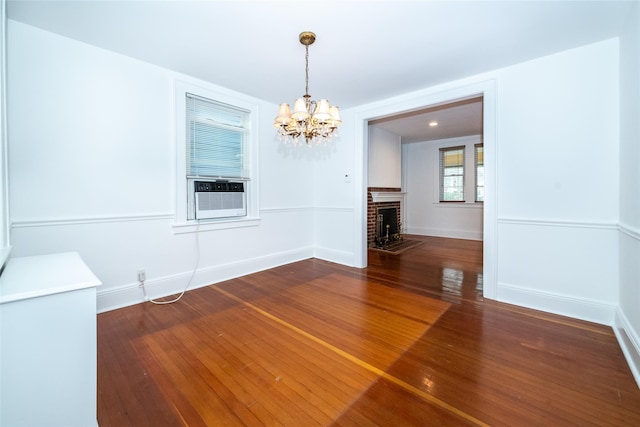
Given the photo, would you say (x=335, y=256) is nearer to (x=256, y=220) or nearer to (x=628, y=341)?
(x=256, y=220)

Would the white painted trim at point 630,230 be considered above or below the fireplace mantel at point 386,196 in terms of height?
below

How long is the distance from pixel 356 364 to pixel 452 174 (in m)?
6.47

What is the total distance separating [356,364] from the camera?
187 centimetres

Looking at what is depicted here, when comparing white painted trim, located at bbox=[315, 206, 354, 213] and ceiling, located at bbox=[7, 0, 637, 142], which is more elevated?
ceiling, located at bbox=[7, 0, 637, 142]

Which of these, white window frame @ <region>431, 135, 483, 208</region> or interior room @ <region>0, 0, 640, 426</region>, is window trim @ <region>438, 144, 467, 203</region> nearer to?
white window frame @ <region>431, 135, 483, 208</region>

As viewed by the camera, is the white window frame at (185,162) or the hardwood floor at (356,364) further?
the white window frame at (185,162)

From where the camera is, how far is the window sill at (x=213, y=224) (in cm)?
317

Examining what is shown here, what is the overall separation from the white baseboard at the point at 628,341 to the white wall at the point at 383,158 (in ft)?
13.4

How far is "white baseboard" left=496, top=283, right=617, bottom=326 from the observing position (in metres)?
2.44

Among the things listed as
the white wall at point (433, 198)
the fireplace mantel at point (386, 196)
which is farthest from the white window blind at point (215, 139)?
the white wall at point (433, 198)

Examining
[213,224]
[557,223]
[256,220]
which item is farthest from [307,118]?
[557,223]

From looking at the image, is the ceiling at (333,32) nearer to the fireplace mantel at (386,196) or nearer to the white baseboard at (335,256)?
the white baseboard at (335,256)

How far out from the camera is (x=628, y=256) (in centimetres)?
→ 212

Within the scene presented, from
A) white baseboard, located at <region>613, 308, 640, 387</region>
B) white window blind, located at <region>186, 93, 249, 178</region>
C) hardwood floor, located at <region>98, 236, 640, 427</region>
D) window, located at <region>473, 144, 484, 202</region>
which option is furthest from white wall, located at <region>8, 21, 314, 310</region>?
window, located at <region>473, 144, 484, 202</region>
